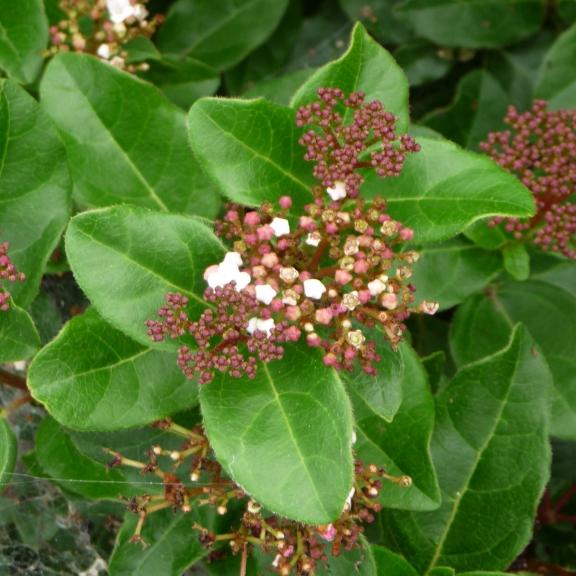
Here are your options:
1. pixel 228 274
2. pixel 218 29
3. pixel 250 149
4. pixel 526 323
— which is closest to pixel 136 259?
pixel 228 274

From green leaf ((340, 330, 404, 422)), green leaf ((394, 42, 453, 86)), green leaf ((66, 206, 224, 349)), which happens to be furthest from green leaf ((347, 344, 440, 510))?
green leaf ((394, 42, 453, 86))

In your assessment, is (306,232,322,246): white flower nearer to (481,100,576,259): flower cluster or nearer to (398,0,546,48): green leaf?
(481,100,576,259): flower cluster

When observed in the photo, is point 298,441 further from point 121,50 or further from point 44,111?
point 121,50

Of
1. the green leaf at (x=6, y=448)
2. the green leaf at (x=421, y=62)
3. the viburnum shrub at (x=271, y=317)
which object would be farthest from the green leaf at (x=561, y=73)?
the green leaf at (x=6, y=448)

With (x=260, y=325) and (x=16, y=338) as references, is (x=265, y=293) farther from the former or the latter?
(x=16, y=338)

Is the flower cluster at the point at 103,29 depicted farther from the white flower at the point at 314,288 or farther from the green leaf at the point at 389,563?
the green leaf at the point at 389,563

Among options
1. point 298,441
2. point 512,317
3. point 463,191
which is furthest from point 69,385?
point 512,317
